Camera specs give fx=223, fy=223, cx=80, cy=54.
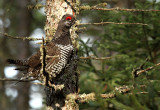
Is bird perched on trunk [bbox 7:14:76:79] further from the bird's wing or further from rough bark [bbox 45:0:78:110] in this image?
rough bark [bbox 45:0:78:110]

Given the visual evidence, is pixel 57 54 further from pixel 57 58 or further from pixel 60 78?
pixel 60 78

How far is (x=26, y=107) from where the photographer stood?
9.06 m

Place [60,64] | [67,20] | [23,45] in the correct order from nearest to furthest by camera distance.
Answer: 1. [60,64]
2. [67,20]
3. [23,45]

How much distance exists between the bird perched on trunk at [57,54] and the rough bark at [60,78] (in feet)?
0.49

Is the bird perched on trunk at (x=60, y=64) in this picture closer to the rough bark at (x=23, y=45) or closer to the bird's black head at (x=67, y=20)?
the bird's black head at (x=67, y=20)

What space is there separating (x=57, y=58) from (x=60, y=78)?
1.06ft

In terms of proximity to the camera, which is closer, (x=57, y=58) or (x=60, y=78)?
(x=57, y=58)

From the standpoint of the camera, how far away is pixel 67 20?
10.4 feet

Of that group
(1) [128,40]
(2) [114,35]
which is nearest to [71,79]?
(1) [128,40]

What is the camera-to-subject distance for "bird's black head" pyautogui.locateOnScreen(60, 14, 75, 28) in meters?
3.17

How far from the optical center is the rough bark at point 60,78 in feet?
10.1

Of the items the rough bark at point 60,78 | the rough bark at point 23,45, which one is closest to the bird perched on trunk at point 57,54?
the rough bark at point 60,78

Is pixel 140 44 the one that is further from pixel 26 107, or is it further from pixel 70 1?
pixel 26 107

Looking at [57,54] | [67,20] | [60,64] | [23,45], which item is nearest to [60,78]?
[60,64]
